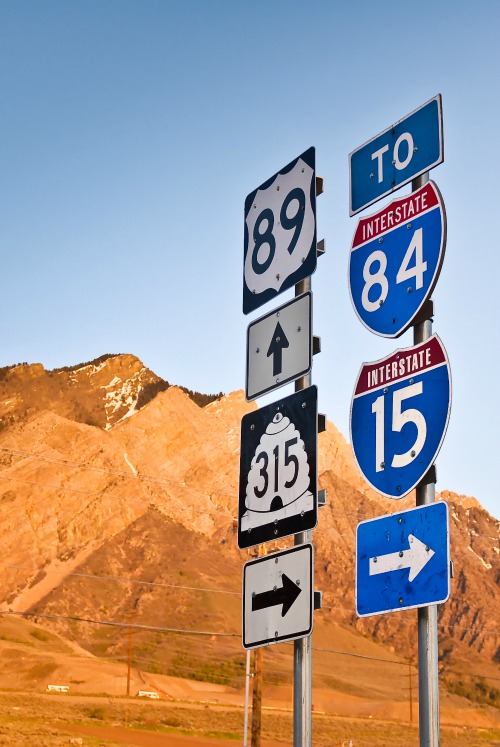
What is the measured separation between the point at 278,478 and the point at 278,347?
0.96m

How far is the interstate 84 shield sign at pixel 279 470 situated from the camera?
19.3 ft

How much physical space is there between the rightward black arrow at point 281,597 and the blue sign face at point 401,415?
0.95 meters

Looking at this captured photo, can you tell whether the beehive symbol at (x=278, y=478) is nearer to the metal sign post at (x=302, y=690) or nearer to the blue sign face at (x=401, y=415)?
the metal sign post at (x=302, y=690)

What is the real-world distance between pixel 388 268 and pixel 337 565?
132 metres

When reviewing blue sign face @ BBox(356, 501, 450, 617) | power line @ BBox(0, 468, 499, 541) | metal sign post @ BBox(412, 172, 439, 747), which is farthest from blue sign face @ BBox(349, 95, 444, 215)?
power line @ BBox(0, 468, 499, 541)

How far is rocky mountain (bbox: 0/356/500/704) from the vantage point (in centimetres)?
11462

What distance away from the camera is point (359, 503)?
155m

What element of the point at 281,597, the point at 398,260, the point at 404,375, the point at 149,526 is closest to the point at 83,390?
the point at 149,526

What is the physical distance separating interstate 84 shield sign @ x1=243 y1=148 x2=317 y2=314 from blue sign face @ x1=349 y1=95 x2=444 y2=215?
665 mm

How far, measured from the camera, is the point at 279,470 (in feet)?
20.1

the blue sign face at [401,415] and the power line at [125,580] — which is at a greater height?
the power line at [125,580]

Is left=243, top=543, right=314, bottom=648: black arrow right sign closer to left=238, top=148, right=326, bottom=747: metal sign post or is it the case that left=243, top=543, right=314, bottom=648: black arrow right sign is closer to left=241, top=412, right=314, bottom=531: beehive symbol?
left=238, top=148, right=326, bottom=747: metal sign post

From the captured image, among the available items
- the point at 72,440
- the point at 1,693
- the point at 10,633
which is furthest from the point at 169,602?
the point at 1,693

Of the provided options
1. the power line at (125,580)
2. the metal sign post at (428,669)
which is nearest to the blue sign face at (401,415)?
the metal sign post at (428,669)
